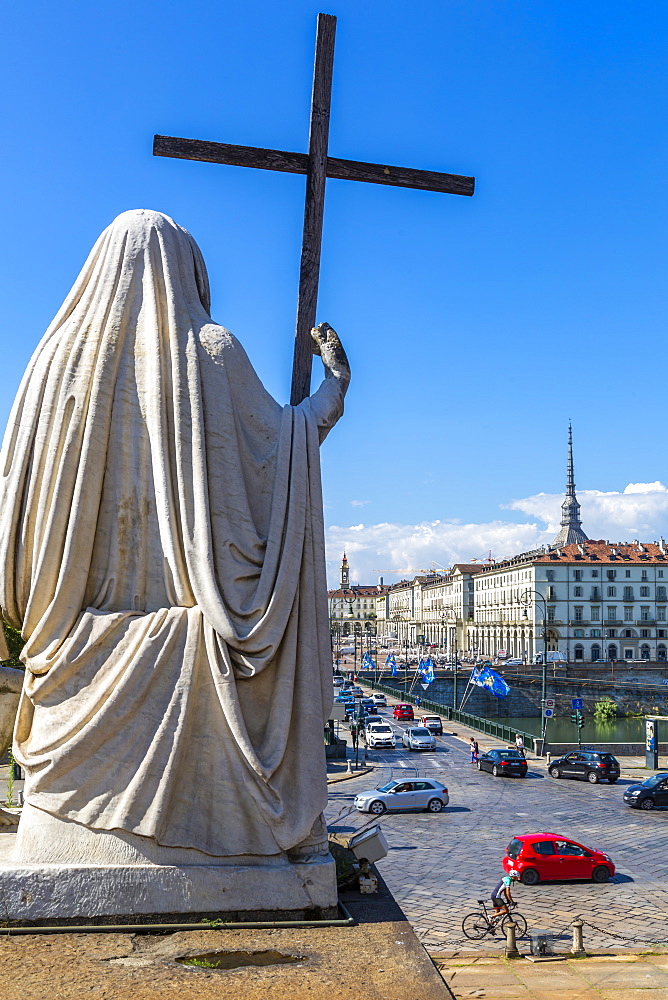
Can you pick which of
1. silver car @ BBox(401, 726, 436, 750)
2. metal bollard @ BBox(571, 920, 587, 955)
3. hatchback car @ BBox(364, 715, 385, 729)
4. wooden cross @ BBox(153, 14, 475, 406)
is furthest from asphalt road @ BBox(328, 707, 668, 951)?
hatchback car @ BBox(364, 715, 385, 729)

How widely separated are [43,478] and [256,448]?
A: 1310 millimetres

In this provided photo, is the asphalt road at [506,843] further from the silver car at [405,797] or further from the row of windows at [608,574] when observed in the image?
the row of windows at [608,574]

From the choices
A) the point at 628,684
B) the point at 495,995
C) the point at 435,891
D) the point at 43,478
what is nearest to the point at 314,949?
the point at 43,478

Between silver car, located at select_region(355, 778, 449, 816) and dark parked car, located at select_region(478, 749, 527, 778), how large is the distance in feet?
24.6

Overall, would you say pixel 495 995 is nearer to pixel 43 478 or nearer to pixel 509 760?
pixel 43 478

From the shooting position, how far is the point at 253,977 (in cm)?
404

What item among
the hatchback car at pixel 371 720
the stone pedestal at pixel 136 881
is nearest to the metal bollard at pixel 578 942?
the stone pedestal at pixel 136 881

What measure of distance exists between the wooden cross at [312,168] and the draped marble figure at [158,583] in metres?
1.60

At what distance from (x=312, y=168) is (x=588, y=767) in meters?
33.6

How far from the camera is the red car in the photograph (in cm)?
2044

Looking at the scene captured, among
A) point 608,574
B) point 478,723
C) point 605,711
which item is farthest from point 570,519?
point 478,723

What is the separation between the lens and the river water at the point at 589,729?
205 feet

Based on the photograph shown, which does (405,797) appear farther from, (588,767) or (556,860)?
(588,767)

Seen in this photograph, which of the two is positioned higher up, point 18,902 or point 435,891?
point 18,902
